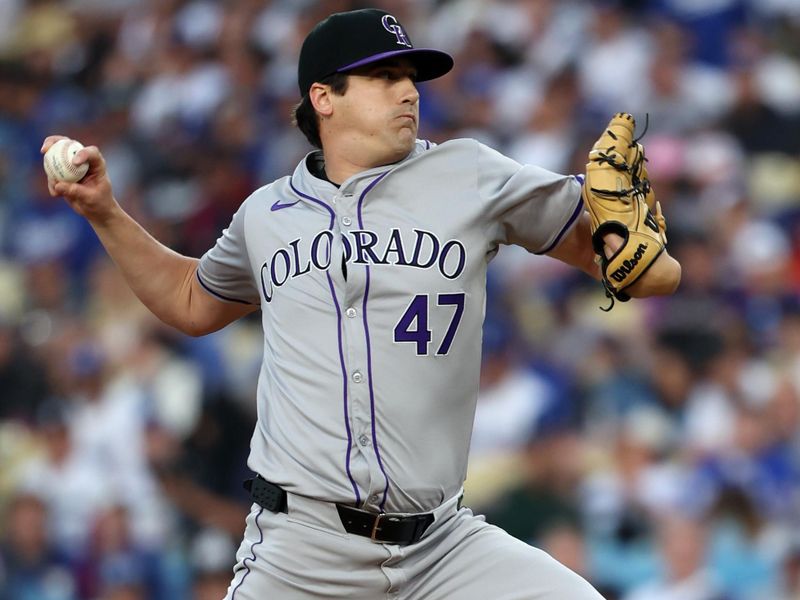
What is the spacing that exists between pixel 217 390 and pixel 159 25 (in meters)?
3.44

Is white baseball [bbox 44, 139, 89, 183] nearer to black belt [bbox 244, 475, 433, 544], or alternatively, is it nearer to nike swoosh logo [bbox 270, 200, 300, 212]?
nike swoosh logo [bbox 270, 200, 300, 212]

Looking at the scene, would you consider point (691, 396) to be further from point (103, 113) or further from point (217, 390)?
point (103, 113)

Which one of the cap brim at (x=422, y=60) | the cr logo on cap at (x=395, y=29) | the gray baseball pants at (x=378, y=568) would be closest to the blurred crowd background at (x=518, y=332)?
the gray baseball pants at (x=378, y=568)

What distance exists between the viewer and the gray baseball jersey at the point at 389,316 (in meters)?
2.99

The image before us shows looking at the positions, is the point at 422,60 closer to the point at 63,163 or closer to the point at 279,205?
the point at 279,205

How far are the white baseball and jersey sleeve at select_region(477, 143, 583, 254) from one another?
98cm

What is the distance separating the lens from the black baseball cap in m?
3.13

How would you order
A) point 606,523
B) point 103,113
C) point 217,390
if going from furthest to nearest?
point 103,113, point 217,390, point 606,523

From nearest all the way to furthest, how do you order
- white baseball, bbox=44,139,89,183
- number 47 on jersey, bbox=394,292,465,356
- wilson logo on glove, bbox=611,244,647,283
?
wilson logo on glove, bbox=611,244,647,283 → number 47 on jersey, bbox=394,292,465,356 → white baseball, bbox=44,139,89,183

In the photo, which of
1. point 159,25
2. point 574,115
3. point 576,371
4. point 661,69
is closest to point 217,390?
point 576,371

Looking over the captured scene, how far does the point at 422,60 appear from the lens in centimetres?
325

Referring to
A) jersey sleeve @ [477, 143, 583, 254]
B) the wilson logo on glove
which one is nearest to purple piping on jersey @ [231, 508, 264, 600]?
jersey sleeve @ [477, 143, 583, 254]

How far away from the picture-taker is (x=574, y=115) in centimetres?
689

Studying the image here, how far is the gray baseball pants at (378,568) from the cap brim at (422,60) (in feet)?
3.33
